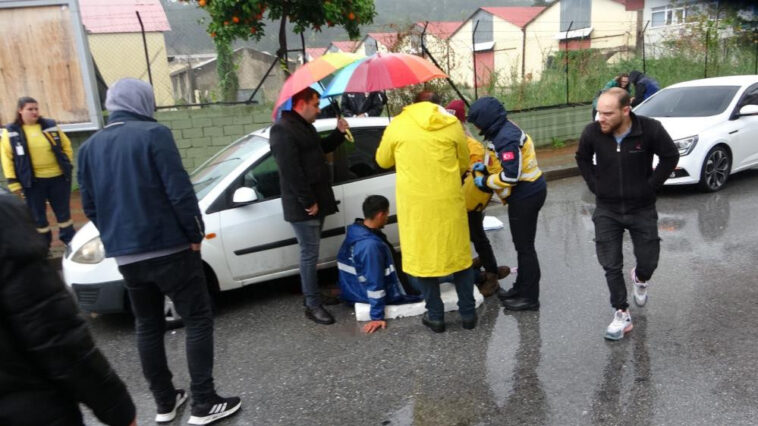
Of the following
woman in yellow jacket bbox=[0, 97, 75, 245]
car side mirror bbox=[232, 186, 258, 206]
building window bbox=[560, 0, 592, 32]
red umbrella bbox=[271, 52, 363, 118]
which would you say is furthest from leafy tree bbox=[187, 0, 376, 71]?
building window bbox=[560, 0, 592, 32]

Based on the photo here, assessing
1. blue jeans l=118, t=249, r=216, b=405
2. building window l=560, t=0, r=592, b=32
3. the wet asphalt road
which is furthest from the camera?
building window l=560, t=0, r=592, b=32

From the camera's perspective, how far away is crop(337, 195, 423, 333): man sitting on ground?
14.8 feet

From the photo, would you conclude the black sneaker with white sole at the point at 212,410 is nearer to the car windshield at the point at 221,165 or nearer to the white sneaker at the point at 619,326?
the car windshield at the point at 221,165

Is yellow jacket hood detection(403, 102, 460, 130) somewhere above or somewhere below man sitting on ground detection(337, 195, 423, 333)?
above

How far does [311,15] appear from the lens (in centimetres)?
789

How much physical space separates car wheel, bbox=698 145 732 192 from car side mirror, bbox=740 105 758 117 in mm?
585

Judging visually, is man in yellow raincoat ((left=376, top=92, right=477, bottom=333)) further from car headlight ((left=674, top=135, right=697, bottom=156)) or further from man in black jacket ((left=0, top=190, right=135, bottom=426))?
car headlight ((left=674, top=135, right=697, bottom=156))

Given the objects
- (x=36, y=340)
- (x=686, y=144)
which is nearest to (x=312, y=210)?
(x=36, y=340)

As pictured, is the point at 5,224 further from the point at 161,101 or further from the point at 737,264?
the point at 161,101

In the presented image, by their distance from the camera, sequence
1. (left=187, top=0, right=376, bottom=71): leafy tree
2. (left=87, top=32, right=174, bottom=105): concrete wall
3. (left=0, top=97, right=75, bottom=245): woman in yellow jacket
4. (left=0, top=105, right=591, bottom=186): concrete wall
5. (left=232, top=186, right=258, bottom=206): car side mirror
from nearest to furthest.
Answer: (left=232, top=186, right=258, bottom=206): car side mirror, (left=0, top=97, right=75, bottom=245): woman in yellow jacket, (left=187, top=0, right=376, bottom=71): leafy tree, (left=0, top=105, right=591, bottom=186): concrete wall, (left=87, top=32, right=174, bottom=105): concrete wall

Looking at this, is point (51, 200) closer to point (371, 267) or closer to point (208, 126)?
point (208, 126)

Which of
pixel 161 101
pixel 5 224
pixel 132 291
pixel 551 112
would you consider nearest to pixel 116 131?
pixel 132 291

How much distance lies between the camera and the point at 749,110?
320 inches

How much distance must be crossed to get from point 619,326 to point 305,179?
2.41 meters
